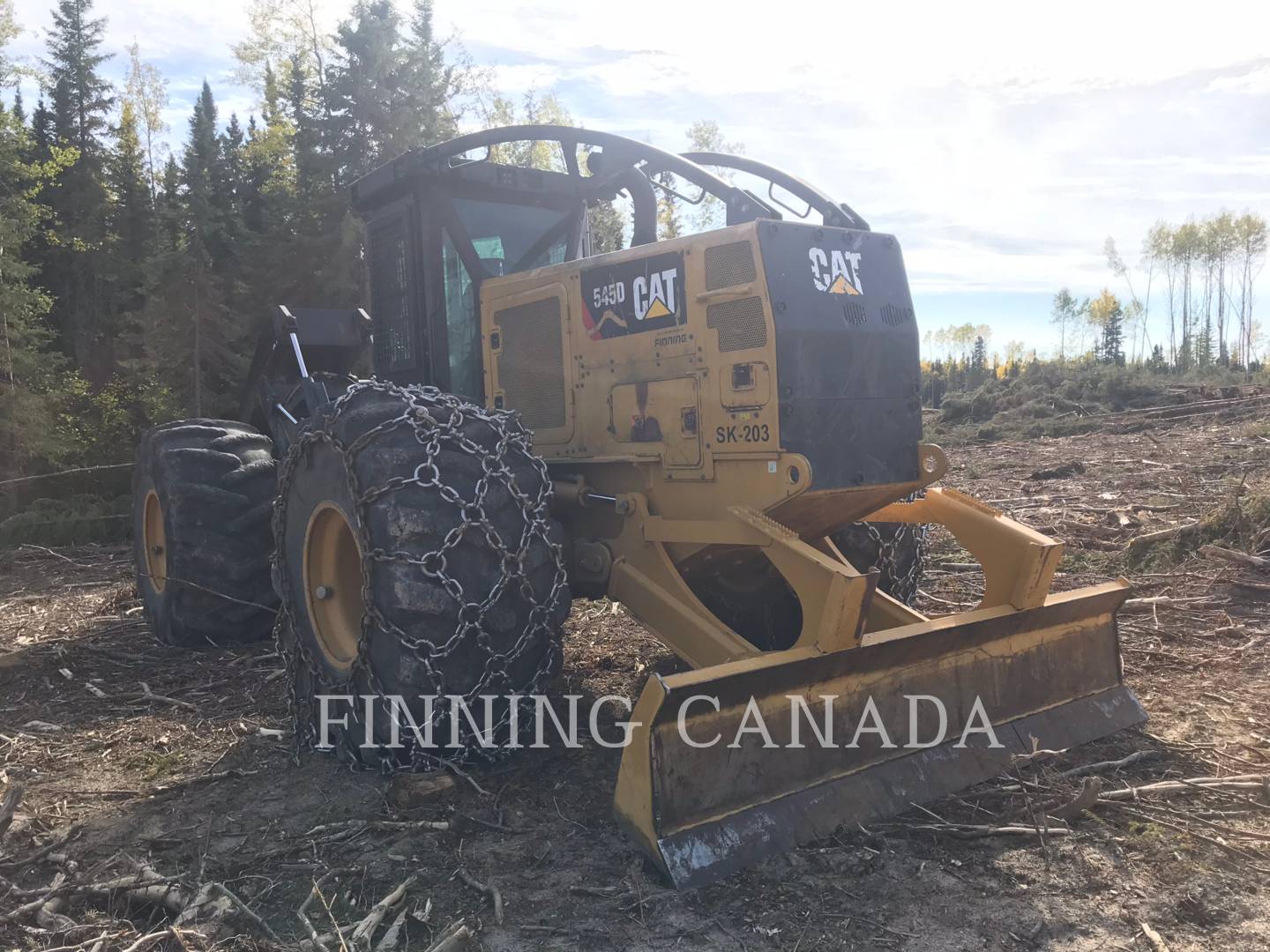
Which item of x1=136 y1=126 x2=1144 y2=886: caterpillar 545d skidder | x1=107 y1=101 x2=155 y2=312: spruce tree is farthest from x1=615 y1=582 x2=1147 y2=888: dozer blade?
x1=107 y1=101 x2=155 y2=312: spruce tree

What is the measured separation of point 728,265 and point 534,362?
1426 millimetres

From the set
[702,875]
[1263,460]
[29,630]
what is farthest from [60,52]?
[702,875]

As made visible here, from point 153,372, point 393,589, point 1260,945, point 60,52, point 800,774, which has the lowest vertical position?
point 1260,945

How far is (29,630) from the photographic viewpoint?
734cm

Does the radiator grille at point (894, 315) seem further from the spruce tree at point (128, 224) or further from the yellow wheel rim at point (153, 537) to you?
the spruce tree at point (128, 224)

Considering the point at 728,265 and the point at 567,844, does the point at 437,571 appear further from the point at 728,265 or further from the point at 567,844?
the point at 728,265

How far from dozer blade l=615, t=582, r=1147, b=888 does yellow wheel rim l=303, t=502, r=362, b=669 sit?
1.69 m

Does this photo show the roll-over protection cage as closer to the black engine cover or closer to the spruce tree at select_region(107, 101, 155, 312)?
the black engine cover

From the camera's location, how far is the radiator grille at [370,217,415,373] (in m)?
5.78

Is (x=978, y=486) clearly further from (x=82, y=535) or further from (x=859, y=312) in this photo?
(x=82, y=535)

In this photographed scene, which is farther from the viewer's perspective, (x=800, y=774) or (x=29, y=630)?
(x=29, y=630)

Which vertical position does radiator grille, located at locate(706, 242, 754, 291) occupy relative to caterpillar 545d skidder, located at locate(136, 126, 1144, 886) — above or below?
above

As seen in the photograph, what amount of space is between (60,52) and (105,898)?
41638 mm

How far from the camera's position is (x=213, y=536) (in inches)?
244
